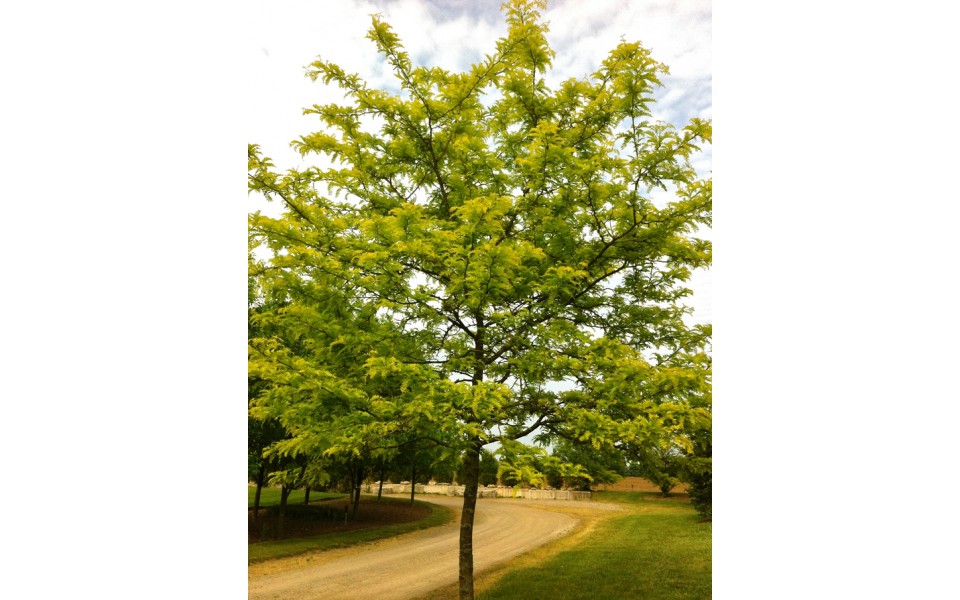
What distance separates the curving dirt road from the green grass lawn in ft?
4.35

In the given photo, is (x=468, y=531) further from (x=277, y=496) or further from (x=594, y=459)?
(x=277, y=496)

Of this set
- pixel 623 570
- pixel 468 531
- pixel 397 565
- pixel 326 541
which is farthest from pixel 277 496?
pixel 468 531

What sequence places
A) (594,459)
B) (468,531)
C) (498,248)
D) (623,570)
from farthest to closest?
(623,570), (468,531), (594,459), (498,248)

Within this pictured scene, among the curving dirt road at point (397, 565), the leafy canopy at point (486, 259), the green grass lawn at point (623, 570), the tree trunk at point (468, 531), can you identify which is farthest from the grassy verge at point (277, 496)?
the leafy canopy at point (486, 259)

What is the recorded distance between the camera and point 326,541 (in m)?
13.4

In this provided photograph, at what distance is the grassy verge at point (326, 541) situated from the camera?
37.4 feet

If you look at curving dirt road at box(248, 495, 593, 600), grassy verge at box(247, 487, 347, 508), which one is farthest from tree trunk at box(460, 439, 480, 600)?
grassy verge at box(247, 487, 347, 508)

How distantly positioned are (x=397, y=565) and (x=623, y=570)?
15.7 feet

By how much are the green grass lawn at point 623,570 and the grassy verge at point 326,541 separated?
522 centimetres
